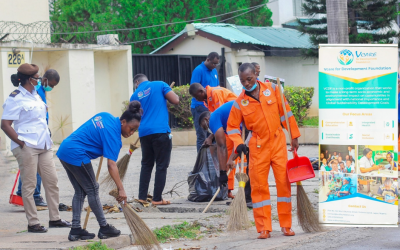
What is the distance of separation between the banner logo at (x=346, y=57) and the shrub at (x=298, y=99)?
33.1 ft

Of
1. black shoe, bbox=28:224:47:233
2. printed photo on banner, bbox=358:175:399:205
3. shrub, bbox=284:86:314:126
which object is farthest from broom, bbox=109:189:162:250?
shrub, bbox=284:86:314:126

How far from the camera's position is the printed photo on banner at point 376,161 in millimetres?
5613

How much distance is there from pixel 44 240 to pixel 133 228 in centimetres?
97

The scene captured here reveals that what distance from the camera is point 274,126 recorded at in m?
5.94

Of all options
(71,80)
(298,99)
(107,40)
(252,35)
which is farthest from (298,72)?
(71,80)

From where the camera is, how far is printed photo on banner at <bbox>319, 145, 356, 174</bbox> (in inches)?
223

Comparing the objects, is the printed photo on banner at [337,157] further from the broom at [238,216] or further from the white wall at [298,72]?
the white wall at [298,72]

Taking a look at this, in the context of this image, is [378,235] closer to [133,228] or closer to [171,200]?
[133,228]

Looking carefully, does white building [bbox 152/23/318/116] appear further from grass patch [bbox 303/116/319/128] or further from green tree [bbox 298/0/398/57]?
grass patch [bbox 303/116/319/128]

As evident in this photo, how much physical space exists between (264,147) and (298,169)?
0.44 metres

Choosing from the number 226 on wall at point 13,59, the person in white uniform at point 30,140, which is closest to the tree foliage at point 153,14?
the number 226 on wall at point 13,59

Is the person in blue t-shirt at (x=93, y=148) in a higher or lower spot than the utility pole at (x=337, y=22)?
lower

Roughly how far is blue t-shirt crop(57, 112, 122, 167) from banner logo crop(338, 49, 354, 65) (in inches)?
88.3

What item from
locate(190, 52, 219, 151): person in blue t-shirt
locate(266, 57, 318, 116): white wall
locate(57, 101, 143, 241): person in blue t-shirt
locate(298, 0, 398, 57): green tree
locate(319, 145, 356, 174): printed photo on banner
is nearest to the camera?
locate(57, 101, 143, 241): person in blue t-shirt
